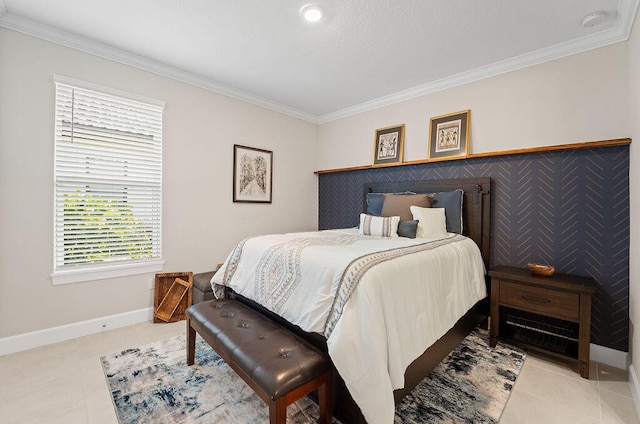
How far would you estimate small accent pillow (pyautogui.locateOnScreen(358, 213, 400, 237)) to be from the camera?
2713mm

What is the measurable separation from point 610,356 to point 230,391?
9.30 ft

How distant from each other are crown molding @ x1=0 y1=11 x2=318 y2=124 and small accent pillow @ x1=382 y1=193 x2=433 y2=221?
6.94ft

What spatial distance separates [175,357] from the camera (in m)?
2.14

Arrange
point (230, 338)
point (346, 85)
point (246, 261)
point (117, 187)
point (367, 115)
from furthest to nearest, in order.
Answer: point (367, 115) < point (346, 85) < point (117, 187) < point (246, 261) < point (230, 338)

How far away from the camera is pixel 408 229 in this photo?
2.64 metres

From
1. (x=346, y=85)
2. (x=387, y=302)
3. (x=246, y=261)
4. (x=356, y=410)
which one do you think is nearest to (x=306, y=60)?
(x=346, y=85)

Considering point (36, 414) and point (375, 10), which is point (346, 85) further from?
point (36, 414)

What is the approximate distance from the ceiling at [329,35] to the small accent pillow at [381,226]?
5.10 feet

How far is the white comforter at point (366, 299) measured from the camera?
127cm

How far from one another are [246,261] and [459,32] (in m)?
2.52

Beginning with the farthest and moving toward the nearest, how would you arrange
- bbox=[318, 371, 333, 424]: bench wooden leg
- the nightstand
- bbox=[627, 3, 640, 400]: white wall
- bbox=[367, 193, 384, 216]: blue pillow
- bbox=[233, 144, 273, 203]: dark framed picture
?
bbox=[233, 144, 273, 203]: dark framed picture, bbox=[367, 193, 384, 216]: blue pillow, the nightstand, bbox=[627, 3, 640, 400]: white wall, bbox=[318, 371, 333, 424]: bench wooden leg

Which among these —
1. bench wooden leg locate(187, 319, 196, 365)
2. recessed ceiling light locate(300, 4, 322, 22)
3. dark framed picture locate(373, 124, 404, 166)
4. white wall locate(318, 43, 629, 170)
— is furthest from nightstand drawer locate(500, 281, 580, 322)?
recessed ceiling light locate(300, 4, 322, 22)

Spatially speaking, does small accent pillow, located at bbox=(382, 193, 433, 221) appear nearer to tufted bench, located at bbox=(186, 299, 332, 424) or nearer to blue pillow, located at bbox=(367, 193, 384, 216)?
blue pillow, located at bbox=(367, 193, 384, 216)

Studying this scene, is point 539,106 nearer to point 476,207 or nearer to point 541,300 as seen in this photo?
point 476,207
